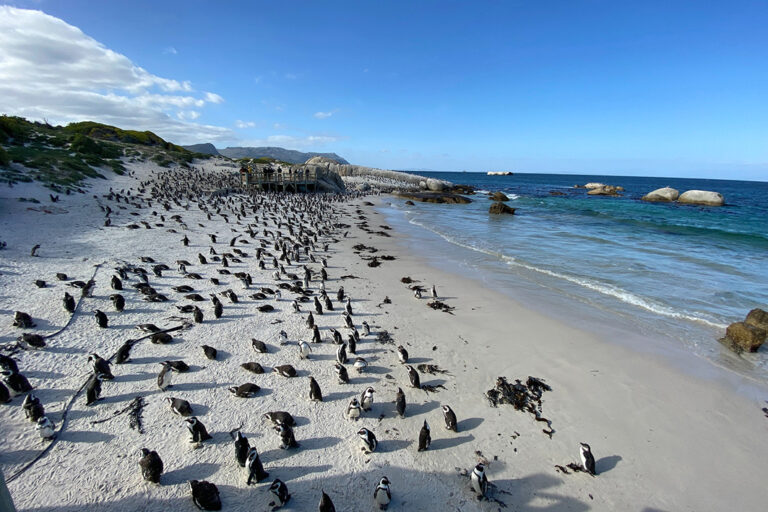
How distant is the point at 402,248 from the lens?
20328 millimetres

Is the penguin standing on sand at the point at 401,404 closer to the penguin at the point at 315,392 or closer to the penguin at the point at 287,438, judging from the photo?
the penguin at the point at 315,392

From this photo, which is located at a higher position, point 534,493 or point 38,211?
point 38,211

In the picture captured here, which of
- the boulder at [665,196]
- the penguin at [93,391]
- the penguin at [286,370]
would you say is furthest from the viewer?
the boulder at [665,196]

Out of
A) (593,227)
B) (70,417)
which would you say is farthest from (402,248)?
(593,227)

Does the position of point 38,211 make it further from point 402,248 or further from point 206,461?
point 206,461

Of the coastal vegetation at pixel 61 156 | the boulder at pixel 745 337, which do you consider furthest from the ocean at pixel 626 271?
the coastal vegetation at pixel 61 156

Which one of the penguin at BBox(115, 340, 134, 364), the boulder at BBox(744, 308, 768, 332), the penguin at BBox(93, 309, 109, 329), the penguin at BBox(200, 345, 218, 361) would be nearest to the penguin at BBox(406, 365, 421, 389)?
the penguin at BBox(200, 345, 218, 361)

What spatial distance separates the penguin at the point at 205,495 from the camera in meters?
4.25

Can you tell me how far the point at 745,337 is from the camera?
29.3 feet

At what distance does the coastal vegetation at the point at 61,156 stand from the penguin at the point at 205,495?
27239 millimetres

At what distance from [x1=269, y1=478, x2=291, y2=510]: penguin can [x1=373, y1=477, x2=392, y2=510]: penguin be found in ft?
3.94

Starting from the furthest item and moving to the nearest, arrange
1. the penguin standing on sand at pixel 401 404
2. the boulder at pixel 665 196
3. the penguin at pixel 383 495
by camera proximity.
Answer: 1. the boulder at pixel 665 196
2. the penguin standing on sand at pixel 401 404
3. the penguin at pixel 383 495

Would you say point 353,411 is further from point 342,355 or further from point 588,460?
point 588,460

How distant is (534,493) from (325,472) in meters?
3.06
